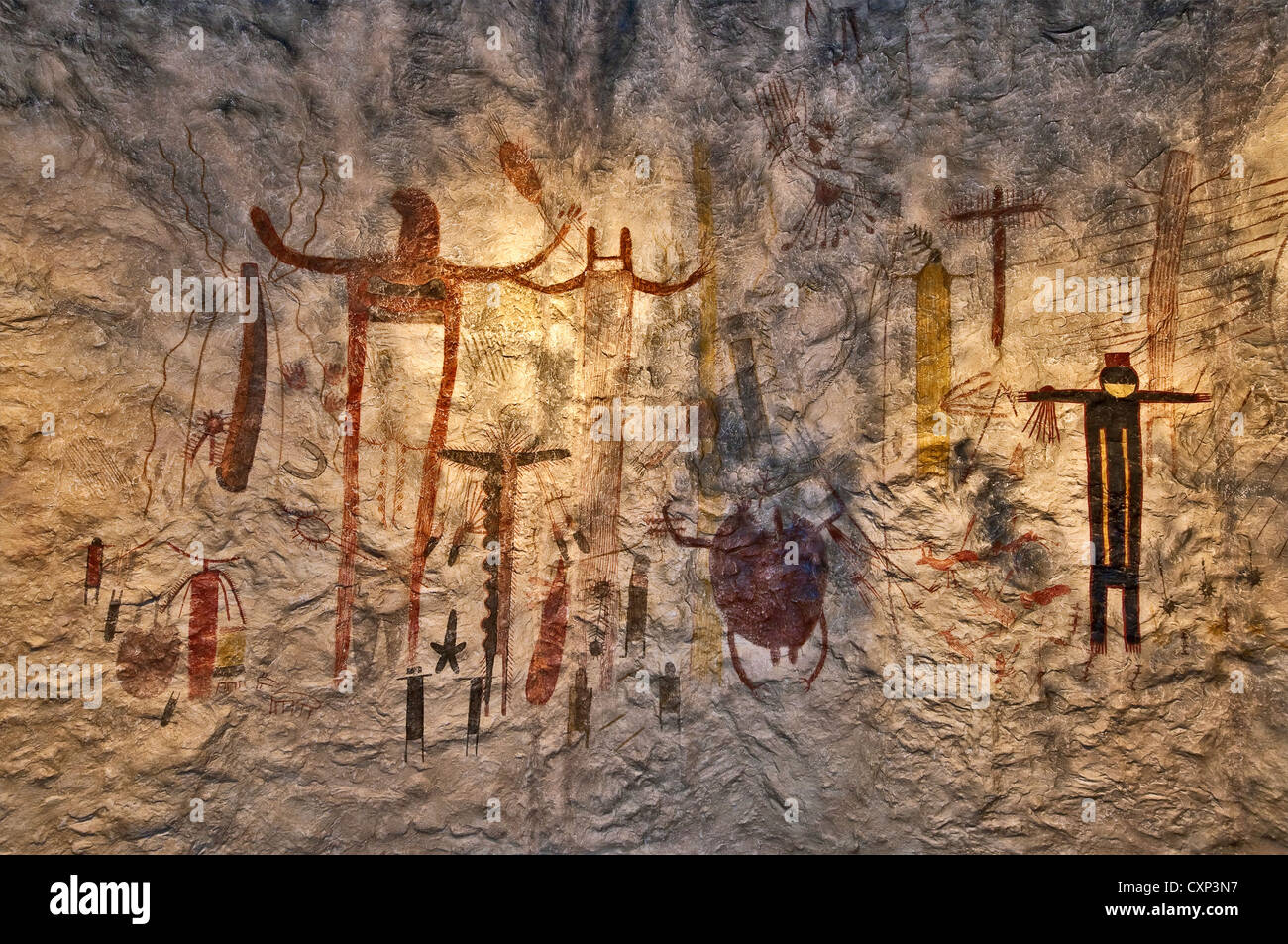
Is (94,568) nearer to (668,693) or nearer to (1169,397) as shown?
(668,693)

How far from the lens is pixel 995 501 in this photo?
423 centimetres

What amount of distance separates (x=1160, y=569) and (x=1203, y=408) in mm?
888

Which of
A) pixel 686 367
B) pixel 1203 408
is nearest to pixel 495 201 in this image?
pixel 686 367

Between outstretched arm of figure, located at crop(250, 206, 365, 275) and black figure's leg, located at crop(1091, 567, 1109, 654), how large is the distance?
426cm

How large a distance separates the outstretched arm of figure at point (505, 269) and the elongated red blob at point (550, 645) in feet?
5.34

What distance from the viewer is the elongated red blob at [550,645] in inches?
169

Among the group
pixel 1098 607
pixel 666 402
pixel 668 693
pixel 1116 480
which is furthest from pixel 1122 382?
pixel 668 693

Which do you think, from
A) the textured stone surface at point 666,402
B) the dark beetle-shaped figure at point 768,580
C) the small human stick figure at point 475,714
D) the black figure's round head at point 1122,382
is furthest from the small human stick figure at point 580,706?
the black figure's round head at point 1122,382

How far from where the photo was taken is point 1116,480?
4.18 m

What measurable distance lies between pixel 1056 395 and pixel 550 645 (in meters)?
3.06

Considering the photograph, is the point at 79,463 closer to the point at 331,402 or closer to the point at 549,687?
the point at 331,402

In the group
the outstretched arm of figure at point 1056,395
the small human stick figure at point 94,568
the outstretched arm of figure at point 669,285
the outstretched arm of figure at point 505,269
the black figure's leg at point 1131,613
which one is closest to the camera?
the small human stick figure at point 94,568

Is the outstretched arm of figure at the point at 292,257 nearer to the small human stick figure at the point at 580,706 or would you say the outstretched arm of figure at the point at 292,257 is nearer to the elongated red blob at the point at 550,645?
the elongated red blob at the point at 550,645

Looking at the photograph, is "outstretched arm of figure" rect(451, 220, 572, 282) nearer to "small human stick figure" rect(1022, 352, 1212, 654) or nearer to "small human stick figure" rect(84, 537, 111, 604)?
"small human stick figure" rect(84, 537, 111, 604)
